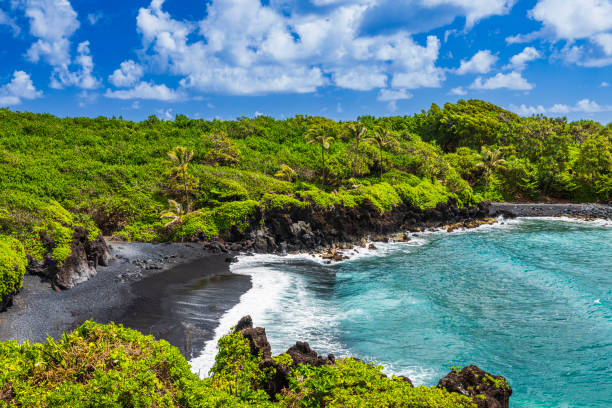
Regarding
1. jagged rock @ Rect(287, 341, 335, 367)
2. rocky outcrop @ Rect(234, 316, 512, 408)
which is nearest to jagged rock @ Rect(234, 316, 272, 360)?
rocky outcrop @ Rect(234, 316, 512, 408)

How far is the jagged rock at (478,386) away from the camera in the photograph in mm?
10883

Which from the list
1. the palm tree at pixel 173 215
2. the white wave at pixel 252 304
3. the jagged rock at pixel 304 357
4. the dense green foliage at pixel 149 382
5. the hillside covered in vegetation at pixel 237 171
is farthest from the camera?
the palm tree at pixel 173 215

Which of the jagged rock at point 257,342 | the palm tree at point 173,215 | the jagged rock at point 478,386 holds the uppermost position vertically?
the palm tree at point 173,215

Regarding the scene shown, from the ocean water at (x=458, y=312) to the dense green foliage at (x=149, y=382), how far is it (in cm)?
550

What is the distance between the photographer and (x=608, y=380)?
15.6 metres

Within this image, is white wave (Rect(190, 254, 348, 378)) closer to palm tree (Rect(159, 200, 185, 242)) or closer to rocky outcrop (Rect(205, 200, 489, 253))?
rocky outcrop (Rect(205, 200, 489, 253))

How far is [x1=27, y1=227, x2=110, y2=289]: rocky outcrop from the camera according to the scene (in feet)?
75.2

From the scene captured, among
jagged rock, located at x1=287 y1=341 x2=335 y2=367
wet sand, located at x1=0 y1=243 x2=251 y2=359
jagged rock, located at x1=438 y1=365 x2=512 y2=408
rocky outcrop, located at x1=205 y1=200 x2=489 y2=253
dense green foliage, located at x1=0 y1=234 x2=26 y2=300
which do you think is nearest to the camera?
jagged rock, located at x1=438 y1=365 x2=512 y2=408

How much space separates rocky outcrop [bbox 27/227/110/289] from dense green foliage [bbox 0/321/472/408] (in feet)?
47.3

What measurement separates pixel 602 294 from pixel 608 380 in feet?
38.5

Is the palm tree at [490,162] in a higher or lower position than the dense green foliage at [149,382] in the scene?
higher

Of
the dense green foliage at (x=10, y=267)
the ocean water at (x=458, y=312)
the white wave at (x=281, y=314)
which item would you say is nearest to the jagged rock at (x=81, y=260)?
the dense green foliage at (x=10, y=267)

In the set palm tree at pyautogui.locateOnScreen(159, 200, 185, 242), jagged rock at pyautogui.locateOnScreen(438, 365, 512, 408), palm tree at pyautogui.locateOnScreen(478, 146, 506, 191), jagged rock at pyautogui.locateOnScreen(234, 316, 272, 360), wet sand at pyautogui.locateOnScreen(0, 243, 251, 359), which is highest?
palm tree at pyautogui.locateOnScreen(478, 146, 506, 191)

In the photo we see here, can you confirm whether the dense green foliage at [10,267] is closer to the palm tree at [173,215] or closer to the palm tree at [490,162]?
the palm tree at [173,215]
